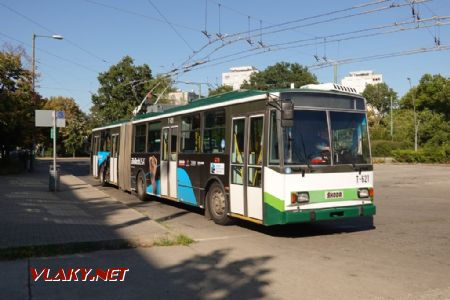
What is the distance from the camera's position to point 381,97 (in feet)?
331

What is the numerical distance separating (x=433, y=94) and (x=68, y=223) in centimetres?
5612

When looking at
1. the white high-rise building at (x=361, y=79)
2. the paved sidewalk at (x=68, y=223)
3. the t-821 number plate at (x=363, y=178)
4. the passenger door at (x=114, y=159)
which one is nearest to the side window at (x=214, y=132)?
the paved sidewalk at (x=68, y=223)

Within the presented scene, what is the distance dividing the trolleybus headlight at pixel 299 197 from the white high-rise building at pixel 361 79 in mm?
133984

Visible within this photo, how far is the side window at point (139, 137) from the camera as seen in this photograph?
16.4m

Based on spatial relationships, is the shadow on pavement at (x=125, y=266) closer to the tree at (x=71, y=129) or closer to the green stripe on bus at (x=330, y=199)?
the green stripe on bus at (x=330, y=199)

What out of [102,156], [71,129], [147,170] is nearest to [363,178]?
[147,170]

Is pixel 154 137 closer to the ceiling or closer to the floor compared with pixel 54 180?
closer to the ceiling

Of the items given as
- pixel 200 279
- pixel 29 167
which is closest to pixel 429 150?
pixel 29 167

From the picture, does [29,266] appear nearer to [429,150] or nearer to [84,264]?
[84,264]

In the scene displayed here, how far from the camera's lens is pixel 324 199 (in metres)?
9.37

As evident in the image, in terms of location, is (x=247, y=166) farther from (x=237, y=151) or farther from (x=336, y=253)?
(x=336, y=253)

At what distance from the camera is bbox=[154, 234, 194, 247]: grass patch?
8727 millimetres

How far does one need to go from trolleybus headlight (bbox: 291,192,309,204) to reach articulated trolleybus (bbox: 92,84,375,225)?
0.7 inches

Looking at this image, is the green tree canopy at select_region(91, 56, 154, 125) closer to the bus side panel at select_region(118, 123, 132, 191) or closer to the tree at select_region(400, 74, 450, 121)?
→ the bus side panel at select_region(118, 123, 132, 191)
